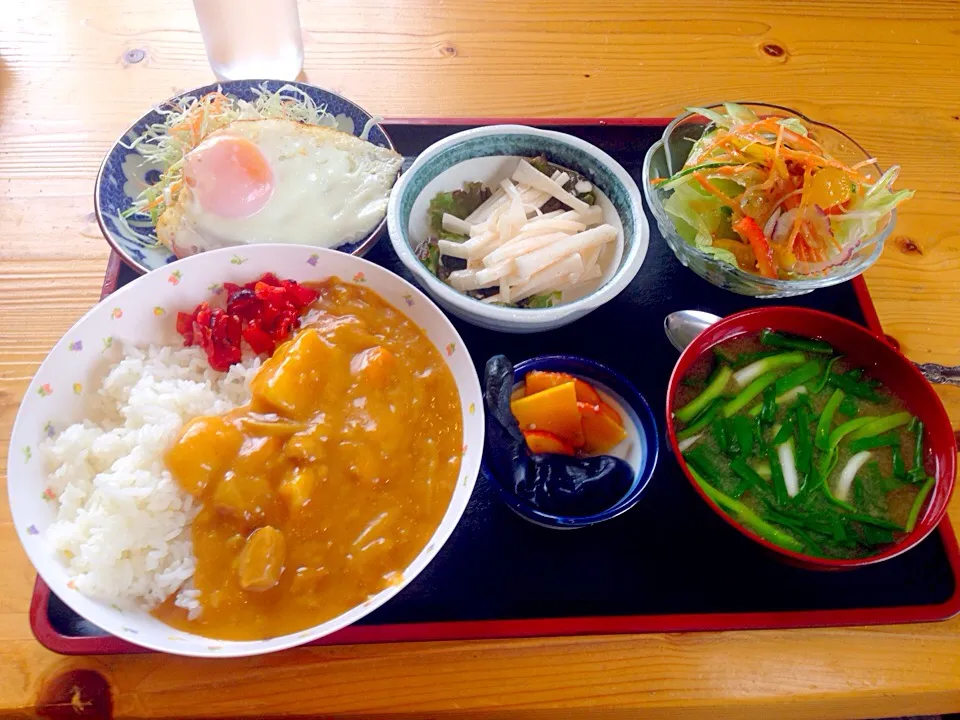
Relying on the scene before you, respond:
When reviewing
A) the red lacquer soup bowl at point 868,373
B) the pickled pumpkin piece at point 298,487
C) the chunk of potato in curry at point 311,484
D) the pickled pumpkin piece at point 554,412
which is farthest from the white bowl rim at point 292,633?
the red lacquer soup bowl at point 868,373

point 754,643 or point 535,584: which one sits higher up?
point 535,584

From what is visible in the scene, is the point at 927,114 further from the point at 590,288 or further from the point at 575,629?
the point at 575,629

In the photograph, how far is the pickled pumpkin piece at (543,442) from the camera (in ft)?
5.50

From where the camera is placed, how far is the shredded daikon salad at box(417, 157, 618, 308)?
1907mm

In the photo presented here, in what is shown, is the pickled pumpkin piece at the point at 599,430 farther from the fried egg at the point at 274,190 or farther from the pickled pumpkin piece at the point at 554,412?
the fried egg at the point at 274,190

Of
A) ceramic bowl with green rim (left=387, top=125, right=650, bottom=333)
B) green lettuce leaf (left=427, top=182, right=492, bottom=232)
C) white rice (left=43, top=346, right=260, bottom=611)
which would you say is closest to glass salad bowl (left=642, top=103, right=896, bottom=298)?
ceramic bowl with green rim (left=387, top=125, right=650, bottom=333)

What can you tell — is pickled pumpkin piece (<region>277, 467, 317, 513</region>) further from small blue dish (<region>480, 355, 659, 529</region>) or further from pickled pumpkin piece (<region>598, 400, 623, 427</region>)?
pickled pumpkin piece (<region>598, 400, 623, 427</region>)

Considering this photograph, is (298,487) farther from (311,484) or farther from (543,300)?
(543,300)

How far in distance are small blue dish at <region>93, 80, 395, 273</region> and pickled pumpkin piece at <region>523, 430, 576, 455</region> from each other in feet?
2.42

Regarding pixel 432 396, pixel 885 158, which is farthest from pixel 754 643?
pixel 885 158

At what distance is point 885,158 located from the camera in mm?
2479

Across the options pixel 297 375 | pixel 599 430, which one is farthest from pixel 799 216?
pixel 297 375

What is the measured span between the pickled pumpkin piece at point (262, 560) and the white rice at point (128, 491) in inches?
4.7

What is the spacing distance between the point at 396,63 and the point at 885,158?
1.89 m
